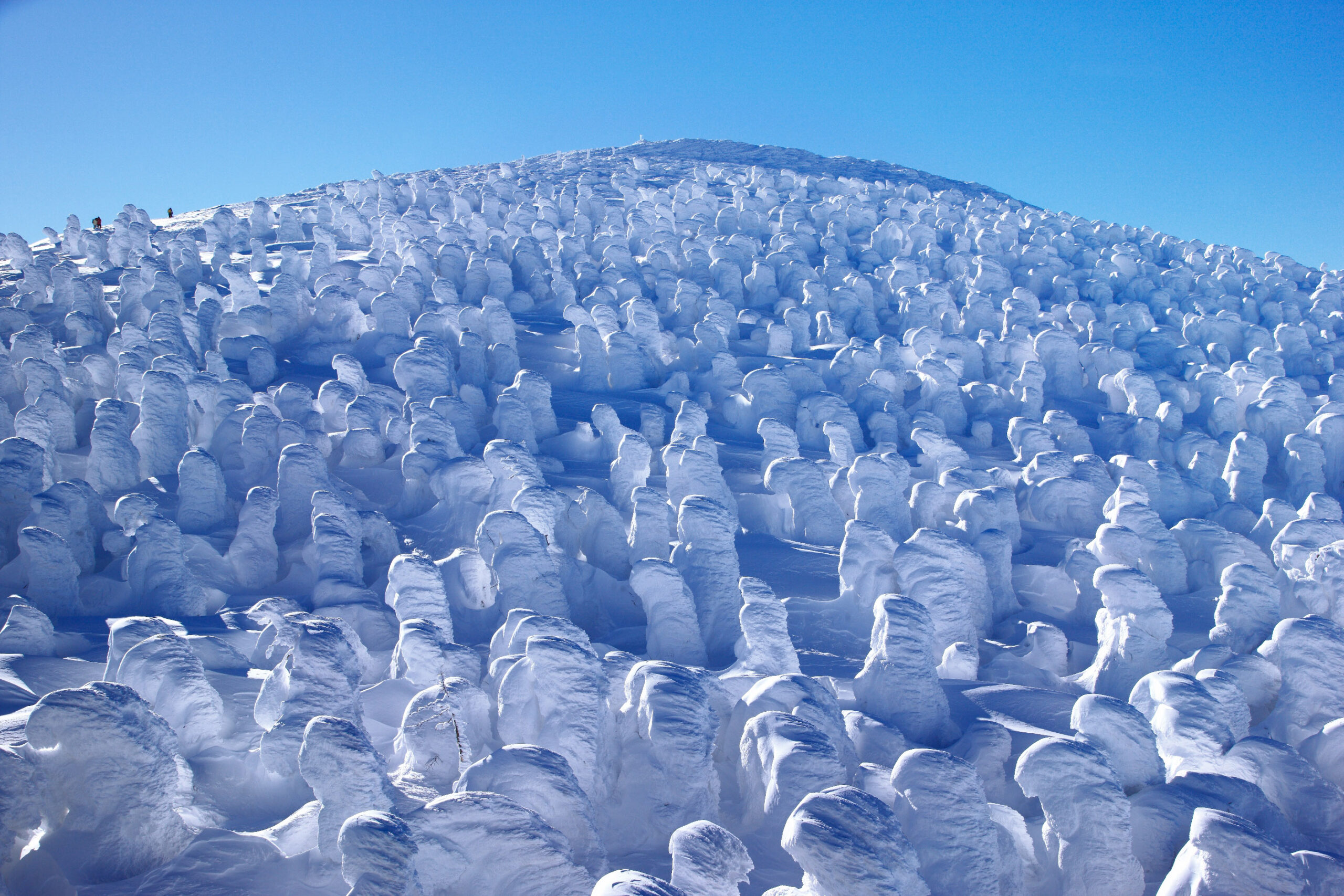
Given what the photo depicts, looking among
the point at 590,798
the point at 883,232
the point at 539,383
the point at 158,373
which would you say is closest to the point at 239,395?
the point at 158,373

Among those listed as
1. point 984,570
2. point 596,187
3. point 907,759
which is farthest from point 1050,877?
point 596,187

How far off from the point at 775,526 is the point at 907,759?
3267 mm

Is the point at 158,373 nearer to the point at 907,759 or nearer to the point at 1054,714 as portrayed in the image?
the point at 907,759

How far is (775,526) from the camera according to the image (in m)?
6.27

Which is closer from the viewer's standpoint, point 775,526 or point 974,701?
point 974,701

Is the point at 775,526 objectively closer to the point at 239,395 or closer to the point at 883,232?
the point at 239,395

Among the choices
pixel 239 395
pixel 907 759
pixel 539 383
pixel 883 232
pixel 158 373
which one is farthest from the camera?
pixel 883 232

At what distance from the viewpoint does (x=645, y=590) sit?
14.6 ft

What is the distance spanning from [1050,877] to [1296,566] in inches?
133

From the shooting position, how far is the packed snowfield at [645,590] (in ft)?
8.70

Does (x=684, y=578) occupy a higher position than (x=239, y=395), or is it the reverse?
(x=239, y=395)

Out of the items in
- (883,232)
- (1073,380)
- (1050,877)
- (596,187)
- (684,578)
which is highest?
(596,187)

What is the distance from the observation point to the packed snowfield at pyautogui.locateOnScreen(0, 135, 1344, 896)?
265 cm

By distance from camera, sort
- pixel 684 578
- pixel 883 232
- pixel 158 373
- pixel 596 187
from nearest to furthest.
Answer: pixel 684 578, pixel 158 373, pixel 883 232, pixel 596 187
